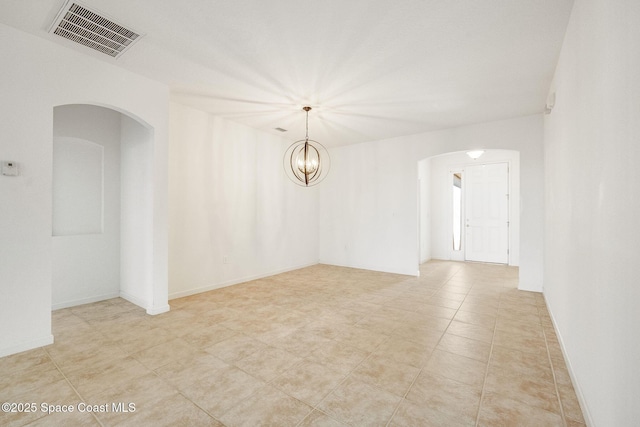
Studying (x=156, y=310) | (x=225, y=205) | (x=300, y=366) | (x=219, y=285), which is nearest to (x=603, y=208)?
(x=300, y=366)

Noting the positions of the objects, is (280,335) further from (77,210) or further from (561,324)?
(77,210)

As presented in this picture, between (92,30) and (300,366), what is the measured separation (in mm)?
3465

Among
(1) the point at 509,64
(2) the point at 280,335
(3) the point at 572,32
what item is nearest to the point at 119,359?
(2) the point at 280,335

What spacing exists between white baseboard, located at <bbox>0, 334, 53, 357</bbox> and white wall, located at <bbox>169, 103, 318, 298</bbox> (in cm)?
148

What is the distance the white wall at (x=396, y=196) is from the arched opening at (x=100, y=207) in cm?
416

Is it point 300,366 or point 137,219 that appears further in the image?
point 137,219

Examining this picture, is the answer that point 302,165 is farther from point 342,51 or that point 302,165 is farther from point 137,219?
point 137,219

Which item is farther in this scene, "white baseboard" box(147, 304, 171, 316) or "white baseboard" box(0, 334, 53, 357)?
"white baseboard" box(147, 304, 171, 316)

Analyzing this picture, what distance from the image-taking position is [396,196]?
588cm

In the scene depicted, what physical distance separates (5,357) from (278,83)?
3.74 m

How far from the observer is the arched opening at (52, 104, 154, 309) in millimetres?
3621

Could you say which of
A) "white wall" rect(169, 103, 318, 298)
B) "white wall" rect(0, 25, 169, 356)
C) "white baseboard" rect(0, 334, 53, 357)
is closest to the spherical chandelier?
"white wall" rect(169, 103, 318, 298)

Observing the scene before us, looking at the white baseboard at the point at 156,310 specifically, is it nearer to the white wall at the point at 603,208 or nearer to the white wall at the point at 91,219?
the white wall at the point at 91,219

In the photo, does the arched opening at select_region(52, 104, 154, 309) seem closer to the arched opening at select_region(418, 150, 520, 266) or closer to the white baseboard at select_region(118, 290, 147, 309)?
the white baseboard at select_region(118, 290, 147, 309)
